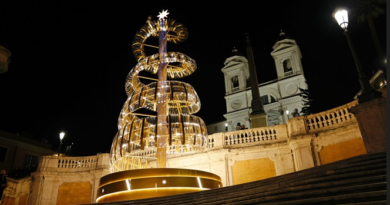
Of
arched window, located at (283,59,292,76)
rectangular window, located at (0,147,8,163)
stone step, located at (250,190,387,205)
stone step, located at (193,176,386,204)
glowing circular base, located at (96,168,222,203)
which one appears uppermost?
arched window, located at (283,59,292,76)

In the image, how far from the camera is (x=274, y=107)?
1892 inches

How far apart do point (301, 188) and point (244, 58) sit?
52.4 meters

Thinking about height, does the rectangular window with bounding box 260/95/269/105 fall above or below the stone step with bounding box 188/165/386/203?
above

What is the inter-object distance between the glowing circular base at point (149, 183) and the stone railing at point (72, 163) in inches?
247

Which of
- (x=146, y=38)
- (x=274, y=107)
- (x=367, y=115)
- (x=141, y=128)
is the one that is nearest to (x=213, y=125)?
(x=274, y=107)

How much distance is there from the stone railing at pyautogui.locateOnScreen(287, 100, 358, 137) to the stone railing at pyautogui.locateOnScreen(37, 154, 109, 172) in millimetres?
12943

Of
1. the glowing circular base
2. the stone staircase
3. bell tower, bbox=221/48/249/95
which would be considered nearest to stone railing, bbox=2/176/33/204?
the glowing circular base

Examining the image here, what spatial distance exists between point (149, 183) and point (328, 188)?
925 cm

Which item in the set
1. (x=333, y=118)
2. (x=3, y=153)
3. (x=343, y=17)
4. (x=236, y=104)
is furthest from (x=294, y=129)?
(x=236, y=104)

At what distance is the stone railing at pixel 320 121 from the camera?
1450 cm

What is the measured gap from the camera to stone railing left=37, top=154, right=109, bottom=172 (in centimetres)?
1997

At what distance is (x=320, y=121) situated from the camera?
51.2 feet

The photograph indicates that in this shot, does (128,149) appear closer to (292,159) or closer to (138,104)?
(138,104)

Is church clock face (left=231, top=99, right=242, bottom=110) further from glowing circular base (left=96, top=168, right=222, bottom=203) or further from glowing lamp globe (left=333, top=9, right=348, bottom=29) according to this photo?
glowing lamp globe (left=333, top=9, right=348, bottom=29)
